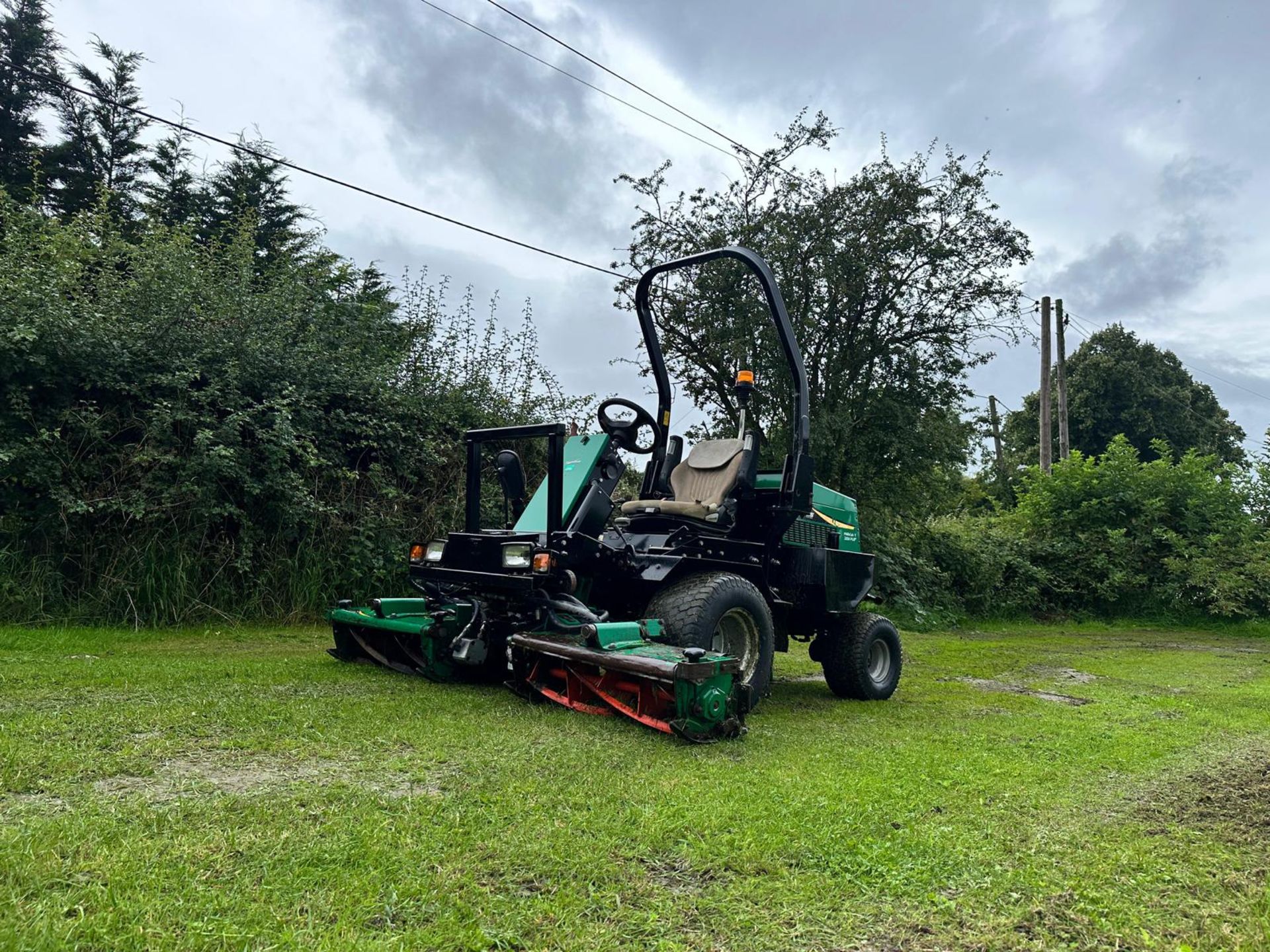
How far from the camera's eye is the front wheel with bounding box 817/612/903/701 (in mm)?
6301

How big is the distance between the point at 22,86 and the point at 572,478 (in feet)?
63.6

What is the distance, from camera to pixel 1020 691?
7109 mm

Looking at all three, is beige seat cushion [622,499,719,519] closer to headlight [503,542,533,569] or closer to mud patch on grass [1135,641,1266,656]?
headlight [503,542,533,569]

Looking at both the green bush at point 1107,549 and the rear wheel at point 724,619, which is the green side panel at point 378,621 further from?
the green bush at point 1107,549

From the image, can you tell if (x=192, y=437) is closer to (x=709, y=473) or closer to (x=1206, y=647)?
(x=709, y=473)

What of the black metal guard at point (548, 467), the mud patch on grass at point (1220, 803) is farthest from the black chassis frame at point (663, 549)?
the mud patch on grass at point (1220, 803)

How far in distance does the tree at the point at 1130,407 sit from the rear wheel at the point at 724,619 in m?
27.8

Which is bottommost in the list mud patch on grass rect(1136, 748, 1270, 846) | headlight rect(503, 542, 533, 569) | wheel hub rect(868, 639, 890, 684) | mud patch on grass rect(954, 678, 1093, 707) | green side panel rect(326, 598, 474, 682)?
mud patch on grass rect(954, 678, 1093, 707)

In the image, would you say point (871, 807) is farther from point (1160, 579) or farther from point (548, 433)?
point (1160, 579)

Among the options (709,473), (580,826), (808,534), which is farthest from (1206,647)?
(580,826)

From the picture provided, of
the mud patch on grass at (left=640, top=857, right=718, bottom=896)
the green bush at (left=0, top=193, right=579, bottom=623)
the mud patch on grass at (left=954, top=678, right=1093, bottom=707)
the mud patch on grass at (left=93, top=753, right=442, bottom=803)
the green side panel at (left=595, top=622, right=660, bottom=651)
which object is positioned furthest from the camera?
the green bush at (left=0, top=193, right=579, bottom=623)

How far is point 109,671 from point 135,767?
2.60 metres

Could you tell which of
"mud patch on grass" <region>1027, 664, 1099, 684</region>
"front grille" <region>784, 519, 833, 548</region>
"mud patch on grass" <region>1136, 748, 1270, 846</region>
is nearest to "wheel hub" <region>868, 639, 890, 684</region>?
"front grille" <region>784, 519, 833, 548</region>

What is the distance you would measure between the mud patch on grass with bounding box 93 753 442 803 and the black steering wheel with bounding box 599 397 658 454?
293cm
